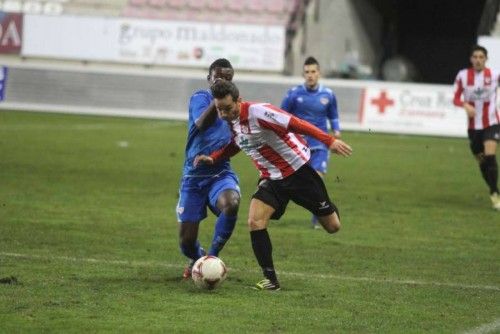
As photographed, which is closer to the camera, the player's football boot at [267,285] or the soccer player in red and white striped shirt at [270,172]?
the soccer player in red and white striped shirt at [270,172]

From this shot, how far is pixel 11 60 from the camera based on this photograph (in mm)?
35969

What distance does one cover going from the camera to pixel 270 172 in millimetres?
9078

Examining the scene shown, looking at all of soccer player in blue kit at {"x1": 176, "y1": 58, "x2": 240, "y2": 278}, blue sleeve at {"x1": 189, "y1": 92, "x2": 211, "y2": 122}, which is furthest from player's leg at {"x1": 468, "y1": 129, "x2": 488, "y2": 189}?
blue sleeve at {"x1": 189, "y1": 92, "x2": 211, "y2": 122}

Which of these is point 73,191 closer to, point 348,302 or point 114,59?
point 348,302

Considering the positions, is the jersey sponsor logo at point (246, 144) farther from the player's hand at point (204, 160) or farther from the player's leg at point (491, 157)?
the player's leg at point (491, 157)

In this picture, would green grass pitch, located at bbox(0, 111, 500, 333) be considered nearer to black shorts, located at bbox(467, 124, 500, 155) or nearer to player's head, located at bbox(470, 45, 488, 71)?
black shorts, located at bbox(467, 124, 500, 155)

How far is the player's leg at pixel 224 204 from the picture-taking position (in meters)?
9.26

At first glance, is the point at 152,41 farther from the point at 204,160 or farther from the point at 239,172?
the point at 204,160

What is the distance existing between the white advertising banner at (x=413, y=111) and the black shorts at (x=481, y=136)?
13.2m

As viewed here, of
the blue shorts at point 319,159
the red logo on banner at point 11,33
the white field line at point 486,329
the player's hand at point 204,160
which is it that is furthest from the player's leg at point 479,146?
the red logo on banner at point 11,33

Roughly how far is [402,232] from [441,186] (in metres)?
5.92

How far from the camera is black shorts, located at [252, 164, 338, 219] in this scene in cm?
905

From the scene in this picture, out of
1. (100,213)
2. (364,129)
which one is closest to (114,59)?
(364,129)

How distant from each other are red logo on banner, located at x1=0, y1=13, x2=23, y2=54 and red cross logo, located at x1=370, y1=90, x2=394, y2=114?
12.3m
